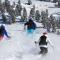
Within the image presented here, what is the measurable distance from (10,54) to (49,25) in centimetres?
1178

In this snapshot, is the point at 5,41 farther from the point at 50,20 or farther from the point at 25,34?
the point at 50,20

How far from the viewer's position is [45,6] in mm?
34812

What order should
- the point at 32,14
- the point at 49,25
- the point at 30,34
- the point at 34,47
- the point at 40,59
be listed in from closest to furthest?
the point at 40,59, the point at 34,47, the point at 30,34, the point at 49,25, the point at 32,14

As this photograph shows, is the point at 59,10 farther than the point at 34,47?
Yes

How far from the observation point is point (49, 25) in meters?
24.8

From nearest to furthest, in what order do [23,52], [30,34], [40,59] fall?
1. [40,59]
2. [23,52]
3. [30,34]

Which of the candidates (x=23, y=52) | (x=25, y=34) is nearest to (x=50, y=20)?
→ (x=25, y=34)

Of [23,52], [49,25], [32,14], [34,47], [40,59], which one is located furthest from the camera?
[32,14]

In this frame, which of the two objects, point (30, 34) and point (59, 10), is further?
point (59, 10)

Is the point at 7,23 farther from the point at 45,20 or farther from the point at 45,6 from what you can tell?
→ the point at 45,6

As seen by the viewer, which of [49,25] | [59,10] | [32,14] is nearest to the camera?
[49,25]

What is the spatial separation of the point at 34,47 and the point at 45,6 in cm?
2019

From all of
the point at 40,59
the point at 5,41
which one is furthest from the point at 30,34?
the point at 40,59

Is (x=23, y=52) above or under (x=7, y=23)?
above
